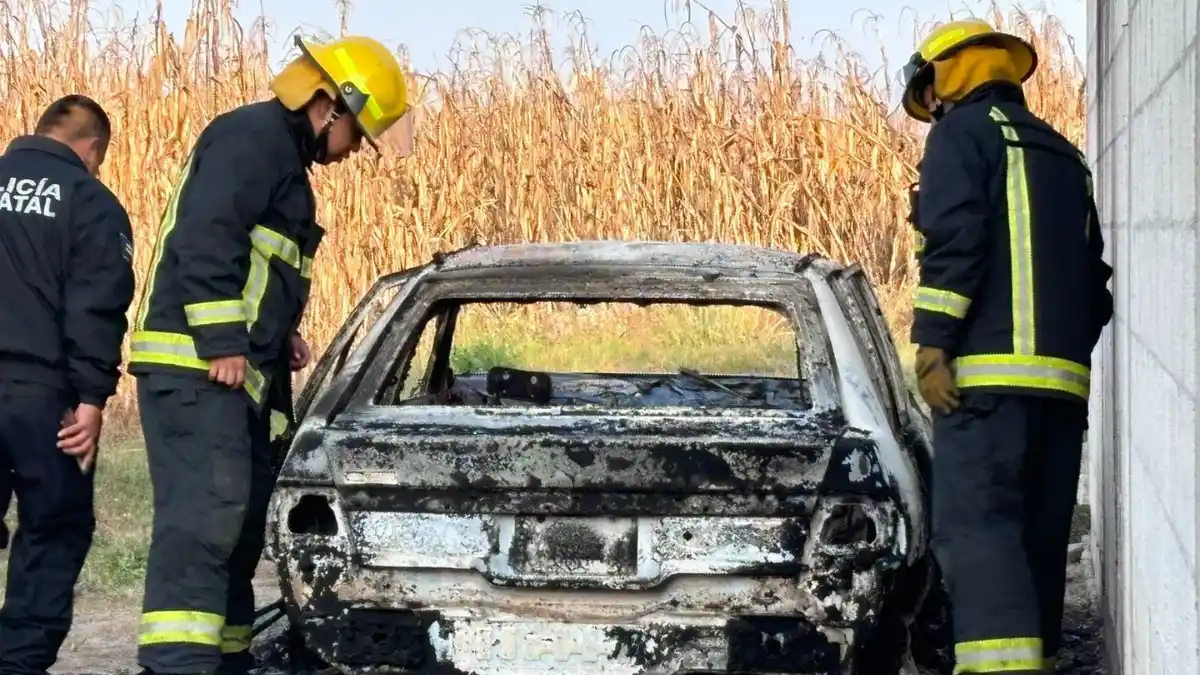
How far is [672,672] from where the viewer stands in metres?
3.97

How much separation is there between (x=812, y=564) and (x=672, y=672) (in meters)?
0.41

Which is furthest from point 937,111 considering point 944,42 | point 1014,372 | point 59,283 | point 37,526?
point 37,526

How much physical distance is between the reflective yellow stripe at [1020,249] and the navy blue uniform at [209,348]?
1.95 meters

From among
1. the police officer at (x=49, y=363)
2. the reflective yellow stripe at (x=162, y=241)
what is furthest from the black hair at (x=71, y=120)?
the reflective yellow stripe at (x=162, y=241)

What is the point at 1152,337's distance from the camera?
3.10 meters

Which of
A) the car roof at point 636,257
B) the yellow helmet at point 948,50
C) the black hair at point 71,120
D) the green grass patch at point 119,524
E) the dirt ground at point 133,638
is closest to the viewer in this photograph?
the yellow helmet at point 948,50

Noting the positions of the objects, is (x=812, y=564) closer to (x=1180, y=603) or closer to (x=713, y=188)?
(x=1180, y=603)

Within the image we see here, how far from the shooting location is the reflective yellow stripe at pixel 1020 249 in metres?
4.16

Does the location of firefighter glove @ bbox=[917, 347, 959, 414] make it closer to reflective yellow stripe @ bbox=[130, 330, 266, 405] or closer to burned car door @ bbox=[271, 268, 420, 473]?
burned car door @ bbox=[271, 268, 420, 473]

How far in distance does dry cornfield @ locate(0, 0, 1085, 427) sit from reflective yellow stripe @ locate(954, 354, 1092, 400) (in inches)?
337

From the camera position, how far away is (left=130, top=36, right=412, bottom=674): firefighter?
4531 millimetres

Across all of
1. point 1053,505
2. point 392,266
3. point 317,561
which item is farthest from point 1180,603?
point 392,266

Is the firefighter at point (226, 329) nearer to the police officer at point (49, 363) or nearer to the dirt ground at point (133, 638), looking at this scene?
the police officer at point (49, 363)

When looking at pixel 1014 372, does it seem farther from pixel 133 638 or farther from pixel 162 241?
pixel 133 638
